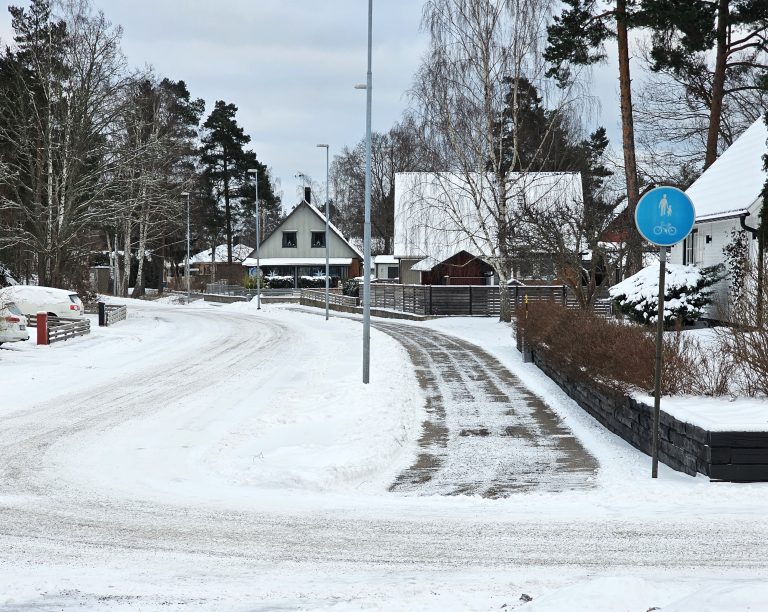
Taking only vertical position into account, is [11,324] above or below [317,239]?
below

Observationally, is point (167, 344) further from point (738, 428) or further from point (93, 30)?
point (738, 428)

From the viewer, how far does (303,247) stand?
248ft

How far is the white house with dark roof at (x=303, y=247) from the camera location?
75125mm

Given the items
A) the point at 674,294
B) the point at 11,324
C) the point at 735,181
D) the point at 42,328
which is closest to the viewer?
the point at 674,294

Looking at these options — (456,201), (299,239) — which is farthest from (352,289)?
(456,201)

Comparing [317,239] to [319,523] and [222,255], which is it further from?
[319,523]

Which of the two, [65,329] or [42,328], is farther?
[65,329]

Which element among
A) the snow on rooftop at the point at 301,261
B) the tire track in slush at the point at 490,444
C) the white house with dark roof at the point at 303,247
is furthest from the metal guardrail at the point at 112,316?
the white house with dark roof at the point at 303,247

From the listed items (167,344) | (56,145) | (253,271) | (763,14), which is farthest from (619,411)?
(253,271)

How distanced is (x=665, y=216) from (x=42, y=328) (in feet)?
76.7

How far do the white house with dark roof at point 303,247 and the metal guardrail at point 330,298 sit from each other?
12561 mm

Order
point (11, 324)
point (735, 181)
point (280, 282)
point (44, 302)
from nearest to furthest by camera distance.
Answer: point (735, 181) → point (11, 324) → point (44, 302) → point (280, 282)

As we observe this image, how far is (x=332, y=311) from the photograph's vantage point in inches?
2119

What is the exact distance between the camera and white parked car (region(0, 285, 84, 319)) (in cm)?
3341
